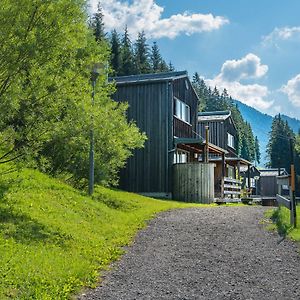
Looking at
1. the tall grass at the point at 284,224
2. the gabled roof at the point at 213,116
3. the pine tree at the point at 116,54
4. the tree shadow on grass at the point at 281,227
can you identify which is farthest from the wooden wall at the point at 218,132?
the pine tree at the point at 116,54

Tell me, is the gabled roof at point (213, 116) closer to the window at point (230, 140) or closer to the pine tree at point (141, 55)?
the window at point (230, 140)

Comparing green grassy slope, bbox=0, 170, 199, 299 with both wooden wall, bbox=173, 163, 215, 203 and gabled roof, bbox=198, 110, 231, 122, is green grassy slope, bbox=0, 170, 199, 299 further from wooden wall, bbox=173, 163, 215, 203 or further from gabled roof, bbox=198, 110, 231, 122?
gabled roof, bbox=198, 110, 231, 122

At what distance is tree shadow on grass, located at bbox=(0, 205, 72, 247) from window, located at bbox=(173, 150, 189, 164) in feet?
52.9

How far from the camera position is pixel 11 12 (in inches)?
303

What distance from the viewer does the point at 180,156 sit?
2652 centimetres

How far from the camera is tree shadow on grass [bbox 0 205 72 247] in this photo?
7.83m

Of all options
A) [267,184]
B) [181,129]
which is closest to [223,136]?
[181,129]

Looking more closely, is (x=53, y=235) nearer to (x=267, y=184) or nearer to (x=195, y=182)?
(x=195, y=182)

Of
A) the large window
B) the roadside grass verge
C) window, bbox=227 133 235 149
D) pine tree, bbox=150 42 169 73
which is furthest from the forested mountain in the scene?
the roadside grass verge

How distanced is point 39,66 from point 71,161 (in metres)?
7.30

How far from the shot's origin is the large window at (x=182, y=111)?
2536 centimetres

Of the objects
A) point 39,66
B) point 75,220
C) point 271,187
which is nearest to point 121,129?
point 75,220

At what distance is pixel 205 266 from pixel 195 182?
15047 mm

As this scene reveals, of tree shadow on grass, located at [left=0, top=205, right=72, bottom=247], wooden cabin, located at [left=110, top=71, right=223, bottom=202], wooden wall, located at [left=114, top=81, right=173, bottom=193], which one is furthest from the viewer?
wooden wall, located at [left=114, top=81, right=173, bottom=193]
